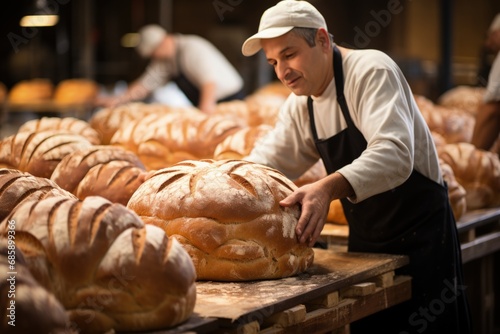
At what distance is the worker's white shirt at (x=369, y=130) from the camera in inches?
122

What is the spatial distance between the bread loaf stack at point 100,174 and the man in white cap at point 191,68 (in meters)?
4.03

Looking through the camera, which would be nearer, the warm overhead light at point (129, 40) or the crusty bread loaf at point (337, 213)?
the crusty bread loaf at point (337, 213)

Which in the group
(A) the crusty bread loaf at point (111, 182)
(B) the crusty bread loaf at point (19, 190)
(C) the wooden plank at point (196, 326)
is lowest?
(C) the wooden plank at point (196, 326)

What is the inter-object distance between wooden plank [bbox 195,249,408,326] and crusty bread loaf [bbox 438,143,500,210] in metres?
1.83

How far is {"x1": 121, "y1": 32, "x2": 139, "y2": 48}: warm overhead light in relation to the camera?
52.2ft

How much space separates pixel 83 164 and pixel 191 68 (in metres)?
4.58

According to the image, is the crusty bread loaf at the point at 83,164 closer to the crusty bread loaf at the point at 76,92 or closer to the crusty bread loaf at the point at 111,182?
the crusty bread loaf at the point at 111,182

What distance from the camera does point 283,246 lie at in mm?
2918

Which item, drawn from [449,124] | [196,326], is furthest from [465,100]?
[196,326]

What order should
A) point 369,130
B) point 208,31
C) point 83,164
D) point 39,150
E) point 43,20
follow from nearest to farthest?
point 369,130 → point 83,164 → point 39,150 → point 43,20 → point 208,31

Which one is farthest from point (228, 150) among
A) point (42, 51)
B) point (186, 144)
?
point (42, 51)

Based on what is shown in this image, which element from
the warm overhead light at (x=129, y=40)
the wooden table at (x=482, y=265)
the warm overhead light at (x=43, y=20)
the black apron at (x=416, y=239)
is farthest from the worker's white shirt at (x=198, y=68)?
the warm overhead light at (x=129, y=40)

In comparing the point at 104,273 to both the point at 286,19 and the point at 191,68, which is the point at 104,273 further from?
the point at 191,68

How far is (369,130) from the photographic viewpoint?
322 cm
